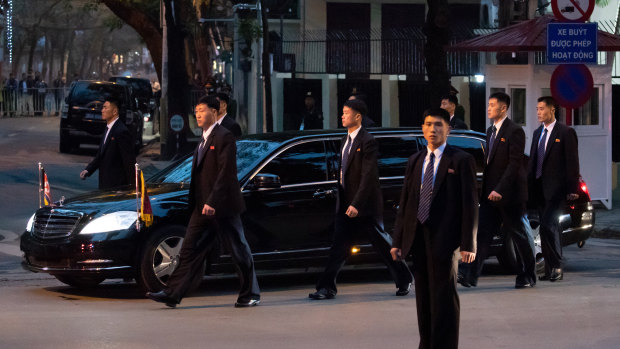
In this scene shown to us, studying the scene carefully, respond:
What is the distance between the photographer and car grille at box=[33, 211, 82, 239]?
1049cm

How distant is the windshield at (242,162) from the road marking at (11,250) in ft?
10.7

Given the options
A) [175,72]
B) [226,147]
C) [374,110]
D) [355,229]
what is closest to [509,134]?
[355,229]

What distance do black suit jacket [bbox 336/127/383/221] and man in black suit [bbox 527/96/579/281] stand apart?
73.0 inches

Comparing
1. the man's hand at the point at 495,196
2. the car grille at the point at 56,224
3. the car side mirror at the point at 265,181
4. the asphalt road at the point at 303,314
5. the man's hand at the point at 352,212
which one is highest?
the car side mirror at the point at 265,181

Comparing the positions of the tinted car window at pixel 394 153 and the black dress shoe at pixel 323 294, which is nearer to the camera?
the black dress shoe at pixel 323 294

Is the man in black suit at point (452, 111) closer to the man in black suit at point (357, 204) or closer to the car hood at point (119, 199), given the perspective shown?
the man in black suit at point (357, 204)

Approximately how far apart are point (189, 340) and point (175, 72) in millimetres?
21552

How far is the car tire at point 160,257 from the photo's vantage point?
10.4 m

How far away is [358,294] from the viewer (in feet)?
35.7

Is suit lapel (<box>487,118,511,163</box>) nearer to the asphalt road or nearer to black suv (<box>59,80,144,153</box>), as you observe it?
the asphalt road

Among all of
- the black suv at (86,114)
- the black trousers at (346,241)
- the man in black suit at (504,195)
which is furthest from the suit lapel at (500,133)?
the black suv at (86,114)

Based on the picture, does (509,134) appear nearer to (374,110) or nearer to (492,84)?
(492,84)

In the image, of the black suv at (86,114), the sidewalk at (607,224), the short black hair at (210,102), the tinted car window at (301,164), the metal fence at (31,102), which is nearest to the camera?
the short black hair at (210,102)

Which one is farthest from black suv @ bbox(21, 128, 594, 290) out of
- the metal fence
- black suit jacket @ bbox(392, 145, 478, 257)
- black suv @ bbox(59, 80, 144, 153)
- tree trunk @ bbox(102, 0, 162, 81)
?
the metal fence
